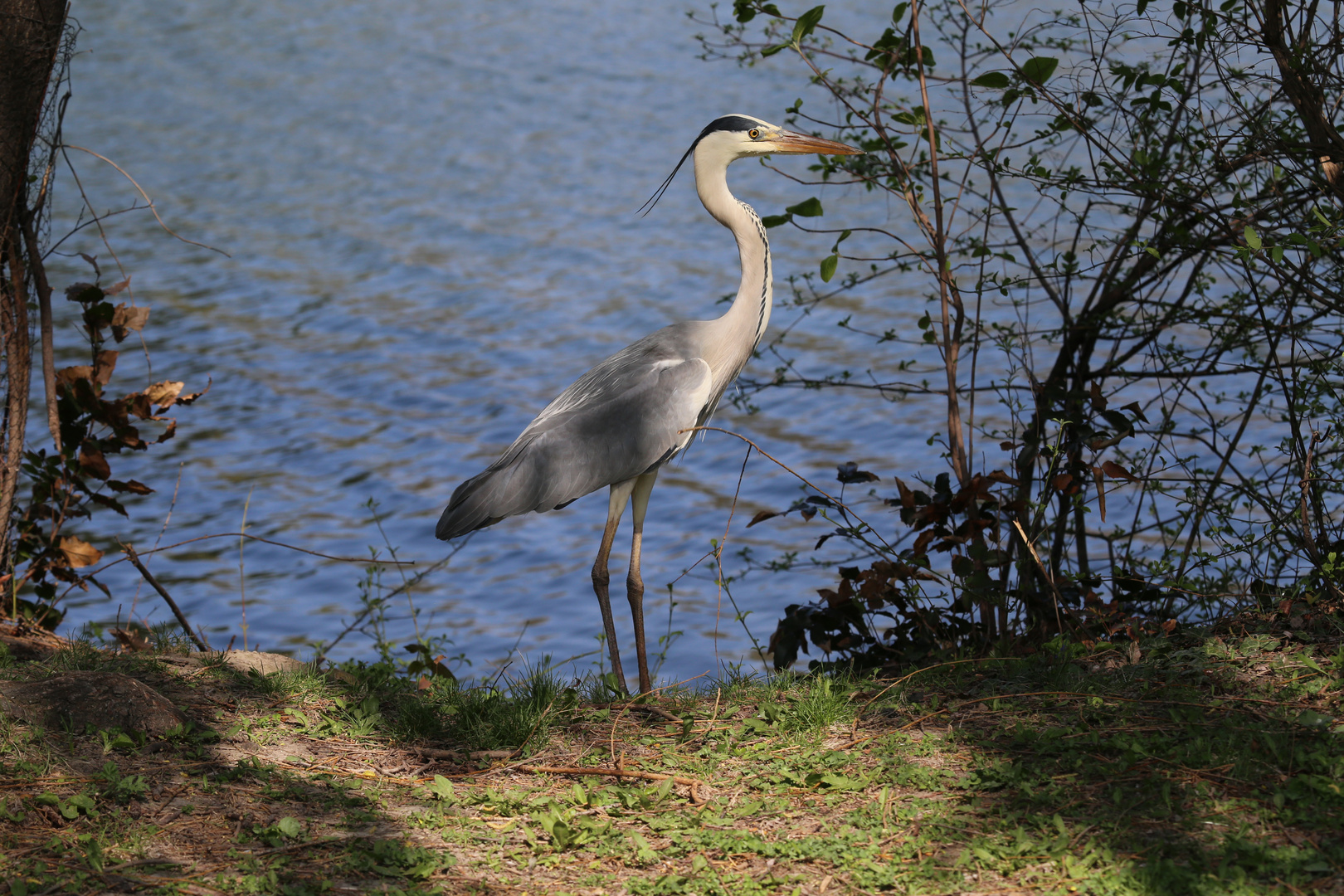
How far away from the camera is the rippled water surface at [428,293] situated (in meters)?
7.88

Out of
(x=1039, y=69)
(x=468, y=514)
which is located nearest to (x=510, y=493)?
(x=468, y=514)

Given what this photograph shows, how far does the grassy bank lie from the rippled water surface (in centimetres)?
115

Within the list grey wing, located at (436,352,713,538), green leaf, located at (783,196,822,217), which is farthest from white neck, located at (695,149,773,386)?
green leaf, located at (783,196,822,217)

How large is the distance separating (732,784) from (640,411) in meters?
1.60

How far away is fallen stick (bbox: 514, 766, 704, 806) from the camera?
3.40 metres

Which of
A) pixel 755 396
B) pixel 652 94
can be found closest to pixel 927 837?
pixel 755 396

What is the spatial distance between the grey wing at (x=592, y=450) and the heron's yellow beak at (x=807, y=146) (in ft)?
3.16

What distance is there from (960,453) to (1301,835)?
1921 mm

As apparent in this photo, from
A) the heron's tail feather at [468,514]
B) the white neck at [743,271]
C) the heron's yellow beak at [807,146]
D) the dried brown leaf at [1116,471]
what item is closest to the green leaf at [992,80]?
the heron's yellow beak at [807,146]

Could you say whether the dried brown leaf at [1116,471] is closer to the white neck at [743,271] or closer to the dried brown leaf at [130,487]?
the white neck at [743,271]

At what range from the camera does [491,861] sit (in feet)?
9.86

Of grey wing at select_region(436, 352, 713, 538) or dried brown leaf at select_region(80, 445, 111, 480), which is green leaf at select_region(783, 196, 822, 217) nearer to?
grey wing at select_region(436, 352, 713, 538)

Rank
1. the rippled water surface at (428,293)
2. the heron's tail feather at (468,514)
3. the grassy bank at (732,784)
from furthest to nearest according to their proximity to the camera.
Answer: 1. the rippled water surface at (428,293)
2. the heron's tail feather at (468,514)
3. the grassy bank at (732,784)

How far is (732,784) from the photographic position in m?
3.40
